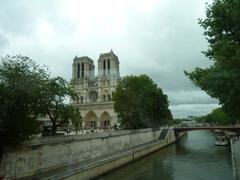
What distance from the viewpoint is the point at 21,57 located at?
18266 mm

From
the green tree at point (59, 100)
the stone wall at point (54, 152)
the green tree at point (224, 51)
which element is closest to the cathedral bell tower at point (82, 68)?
the stone wall at point (54, 152)

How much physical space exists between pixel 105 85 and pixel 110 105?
6581 millimetres

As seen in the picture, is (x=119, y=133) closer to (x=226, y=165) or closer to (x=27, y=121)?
(x=226, y=165)

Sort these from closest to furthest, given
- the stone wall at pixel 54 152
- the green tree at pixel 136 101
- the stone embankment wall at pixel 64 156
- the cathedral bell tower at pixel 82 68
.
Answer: the stone wall at pixel 54 152 → the stone embankment wall at pixel 64 156 → the green tree at pixel 136 101 → the cathedral bell tower at pixel 82 68

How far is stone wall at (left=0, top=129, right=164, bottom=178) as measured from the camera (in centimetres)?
1841

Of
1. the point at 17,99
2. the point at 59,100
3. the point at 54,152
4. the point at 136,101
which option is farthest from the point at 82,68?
the point at 17,99

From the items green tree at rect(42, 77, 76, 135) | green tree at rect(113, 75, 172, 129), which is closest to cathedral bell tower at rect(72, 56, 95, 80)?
green tree at rect(113, 75, 172, 129)

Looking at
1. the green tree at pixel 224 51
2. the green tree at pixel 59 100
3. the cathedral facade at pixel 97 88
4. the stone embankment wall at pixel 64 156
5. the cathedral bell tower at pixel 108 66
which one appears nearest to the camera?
the green tree at pixel 224 51

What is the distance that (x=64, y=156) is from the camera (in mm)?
23797

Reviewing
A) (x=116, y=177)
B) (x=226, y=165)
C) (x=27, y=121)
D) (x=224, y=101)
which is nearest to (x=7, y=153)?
(x=27, y=121)

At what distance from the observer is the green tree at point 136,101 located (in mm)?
49188

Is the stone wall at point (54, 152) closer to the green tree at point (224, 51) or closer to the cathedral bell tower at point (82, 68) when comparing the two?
the green tree at point (224, 51)

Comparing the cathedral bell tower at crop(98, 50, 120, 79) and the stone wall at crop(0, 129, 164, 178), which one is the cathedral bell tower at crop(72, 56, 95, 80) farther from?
the stone wall at crop(0, 129, 164, 178)

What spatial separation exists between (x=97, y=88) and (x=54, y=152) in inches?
2314
